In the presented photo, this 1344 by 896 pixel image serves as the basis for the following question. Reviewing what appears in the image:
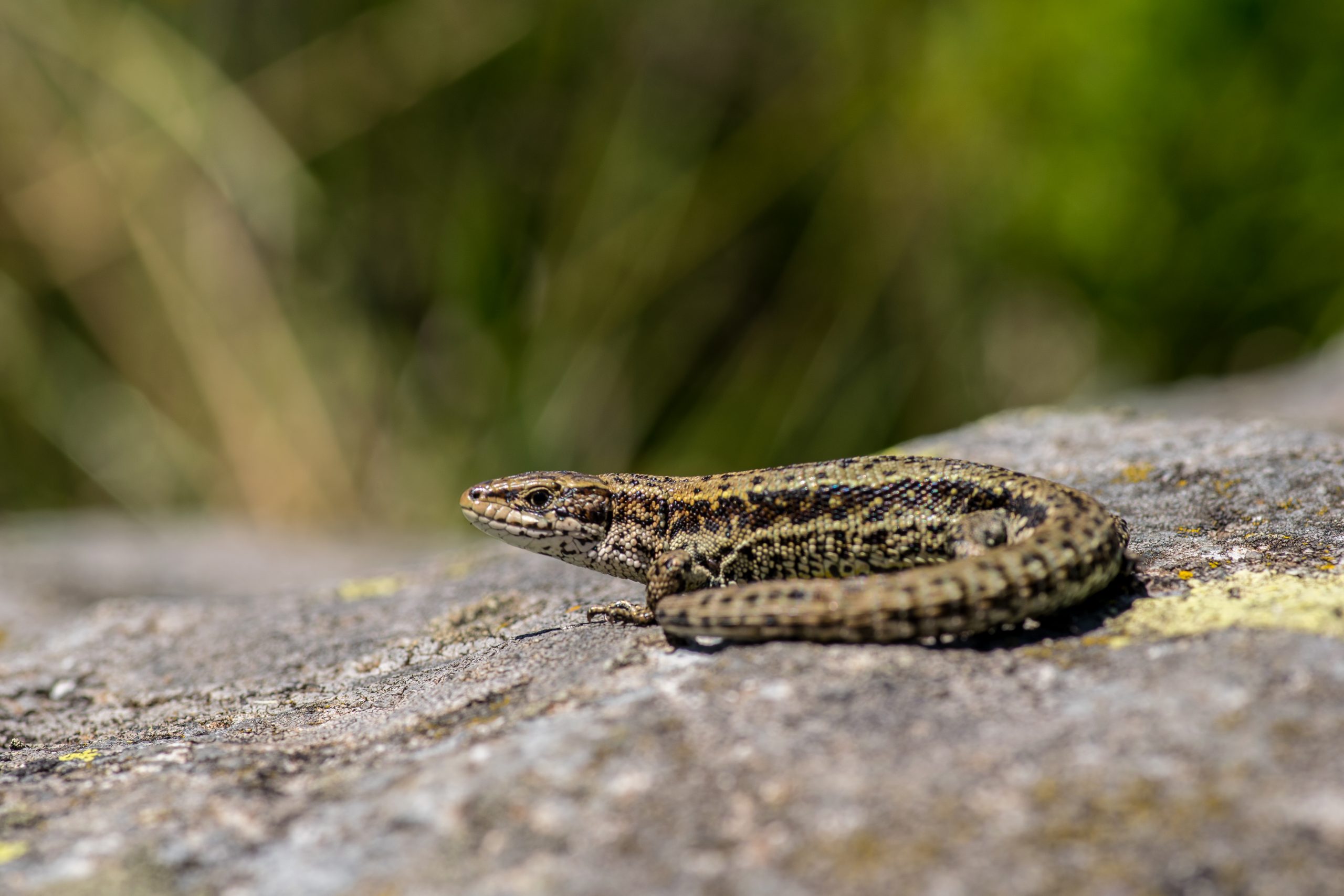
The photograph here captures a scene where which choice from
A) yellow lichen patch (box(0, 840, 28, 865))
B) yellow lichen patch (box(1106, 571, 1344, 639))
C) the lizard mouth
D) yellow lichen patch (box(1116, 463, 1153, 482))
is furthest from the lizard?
yellow lichen patch (box(0, 840, 28, 865))

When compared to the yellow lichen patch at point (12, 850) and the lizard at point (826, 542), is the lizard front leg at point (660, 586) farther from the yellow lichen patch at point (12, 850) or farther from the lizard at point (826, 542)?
the yellow lichen patch at point (12, 850)

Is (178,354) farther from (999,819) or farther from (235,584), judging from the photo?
(999,819)

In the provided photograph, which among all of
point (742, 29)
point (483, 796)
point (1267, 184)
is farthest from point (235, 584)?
point (1267, 184)

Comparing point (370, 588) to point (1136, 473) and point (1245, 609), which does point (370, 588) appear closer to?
point (1136, 473)

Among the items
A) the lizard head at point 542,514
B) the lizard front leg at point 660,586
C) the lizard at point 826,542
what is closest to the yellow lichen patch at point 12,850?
the lizard at point 826,542

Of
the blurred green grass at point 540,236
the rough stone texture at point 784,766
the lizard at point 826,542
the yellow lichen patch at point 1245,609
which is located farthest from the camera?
the blurred green grass at point 540,236

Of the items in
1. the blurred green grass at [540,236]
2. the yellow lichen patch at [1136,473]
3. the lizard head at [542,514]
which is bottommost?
the yellow lichen patch at [1136,473]
